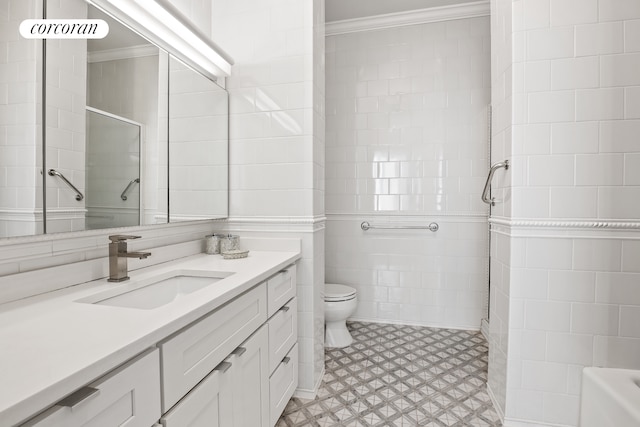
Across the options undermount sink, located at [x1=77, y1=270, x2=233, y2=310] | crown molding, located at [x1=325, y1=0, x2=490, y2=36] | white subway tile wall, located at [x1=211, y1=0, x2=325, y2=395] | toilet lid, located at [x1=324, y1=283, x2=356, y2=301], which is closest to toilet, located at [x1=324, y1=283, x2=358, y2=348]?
toilet lid, located at [x1=324, y1=283, x2=356, y2=301]

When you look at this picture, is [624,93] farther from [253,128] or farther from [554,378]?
[253,128]

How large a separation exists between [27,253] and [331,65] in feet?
9.08

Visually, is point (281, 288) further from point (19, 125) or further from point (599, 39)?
point (599, 39)

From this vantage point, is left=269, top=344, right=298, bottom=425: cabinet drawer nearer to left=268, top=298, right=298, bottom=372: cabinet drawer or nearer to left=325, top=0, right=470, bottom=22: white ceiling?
left=268, top=298, right=298, bottom=372: cabinet drawer

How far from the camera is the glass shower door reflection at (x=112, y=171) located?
1211mm

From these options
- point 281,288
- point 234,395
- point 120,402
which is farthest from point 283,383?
point 120,402

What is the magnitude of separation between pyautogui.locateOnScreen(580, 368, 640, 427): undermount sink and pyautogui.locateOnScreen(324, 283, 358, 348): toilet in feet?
5.30

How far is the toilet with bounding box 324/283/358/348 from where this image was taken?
2514mm

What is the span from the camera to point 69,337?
0.71m

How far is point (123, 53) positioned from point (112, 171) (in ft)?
1.55

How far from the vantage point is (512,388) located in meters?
1.68

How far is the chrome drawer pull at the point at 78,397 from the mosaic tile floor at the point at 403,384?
1.34m

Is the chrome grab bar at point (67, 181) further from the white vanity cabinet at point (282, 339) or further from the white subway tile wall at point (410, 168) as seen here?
the white subway tile wall at point (410, 168)

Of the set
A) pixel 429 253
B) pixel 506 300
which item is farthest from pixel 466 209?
pixel 506 300
